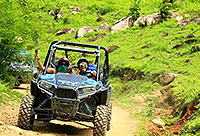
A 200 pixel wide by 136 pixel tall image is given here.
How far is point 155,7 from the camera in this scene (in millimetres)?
37938

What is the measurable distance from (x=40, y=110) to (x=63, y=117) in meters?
0.58

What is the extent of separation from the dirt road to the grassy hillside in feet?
6.47

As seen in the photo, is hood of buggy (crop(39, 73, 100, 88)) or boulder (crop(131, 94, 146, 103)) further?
boulder (crop(131, 94, 146, 103))

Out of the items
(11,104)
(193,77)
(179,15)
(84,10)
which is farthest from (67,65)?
(84,10)

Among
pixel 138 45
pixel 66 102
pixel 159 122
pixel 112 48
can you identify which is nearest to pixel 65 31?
pixel 112 48

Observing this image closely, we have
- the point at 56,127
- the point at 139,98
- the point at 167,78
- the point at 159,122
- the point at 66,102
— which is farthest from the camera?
the point at 167,78

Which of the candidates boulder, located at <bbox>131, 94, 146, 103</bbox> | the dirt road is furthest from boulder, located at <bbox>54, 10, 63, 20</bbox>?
the dirt road

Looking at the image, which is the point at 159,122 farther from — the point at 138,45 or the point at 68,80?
the point at 138,45

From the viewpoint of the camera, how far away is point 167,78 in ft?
55.2

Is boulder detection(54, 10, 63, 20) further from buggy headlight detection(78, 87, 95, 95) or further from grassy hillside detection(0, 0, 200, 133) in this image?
buggy headlight detection(78, 87, 95, 95)

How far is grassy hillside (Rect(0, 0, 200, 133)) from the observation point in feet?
41.7

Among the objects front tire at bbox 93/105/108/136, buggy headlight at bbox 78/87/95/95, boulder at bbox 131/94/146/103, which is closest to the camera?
buggy headlight at bbox 78/87/95/95

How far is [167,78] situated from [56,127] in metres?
8.91

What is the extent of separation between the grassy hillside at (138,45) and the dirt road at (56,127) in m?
1.97
